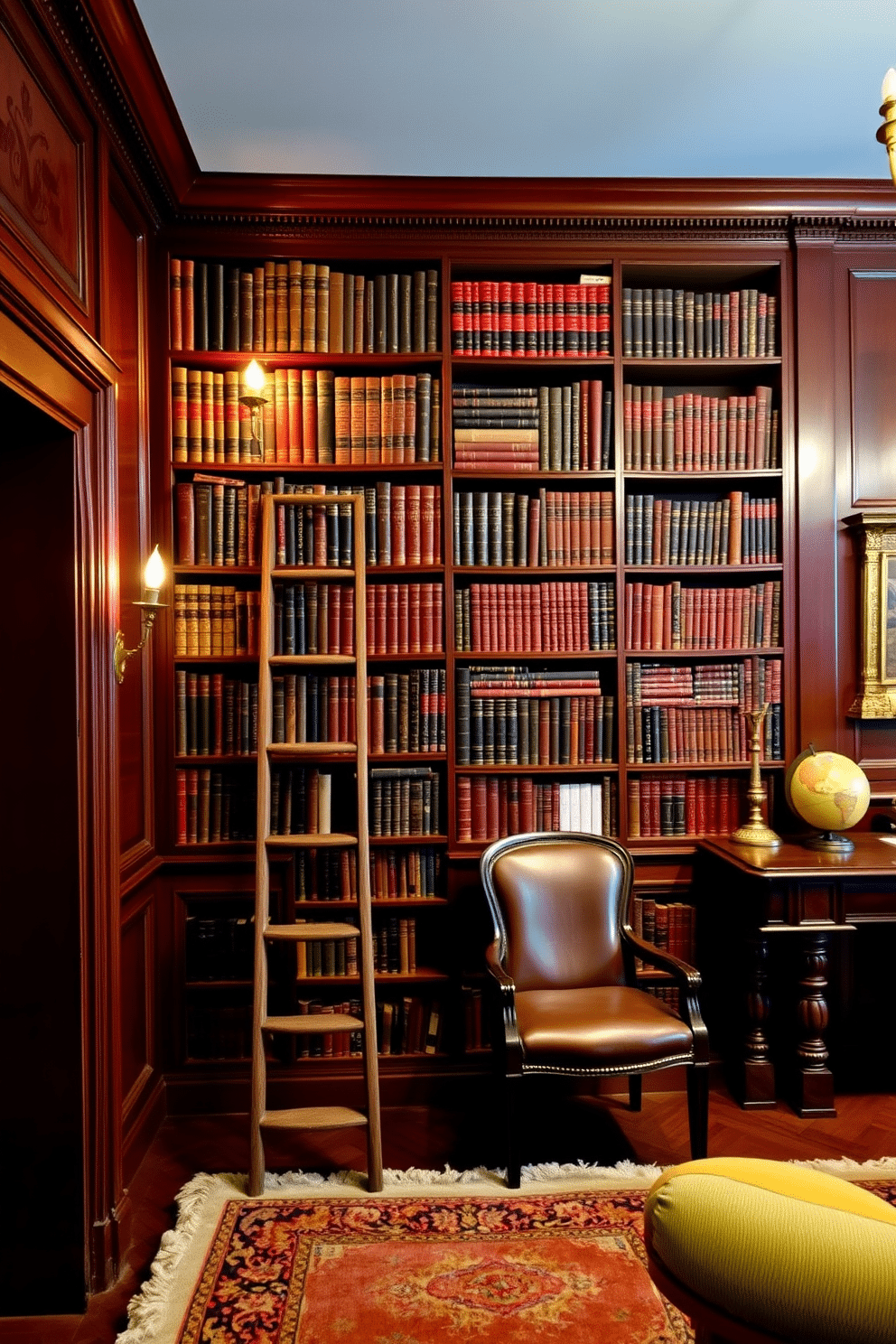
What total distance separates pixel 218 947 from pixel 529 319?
2364 mm

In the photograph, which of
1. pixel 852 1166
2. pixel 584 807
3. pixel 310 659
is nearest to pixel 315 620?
pixel 310 659

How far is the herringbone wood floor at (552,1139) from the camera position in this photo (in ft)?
8.98

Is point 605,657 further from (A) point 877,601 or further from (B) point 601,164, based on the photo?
(B) point 601,164

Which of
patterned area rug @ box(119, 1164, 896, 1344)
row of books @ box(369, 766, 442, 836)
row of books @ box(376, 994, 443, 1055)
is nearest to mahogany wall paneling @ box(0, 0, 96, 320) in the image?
row of books @ box(369, 766, 442, 836)

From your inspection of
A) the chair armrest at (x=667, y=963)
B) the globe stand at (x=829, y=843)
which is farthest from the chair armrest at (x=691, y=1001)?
the globe stand at (x=829, y=843)

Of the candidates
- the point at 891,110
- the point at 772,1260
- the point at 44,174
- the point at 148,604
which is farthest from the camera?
the point at 148,604

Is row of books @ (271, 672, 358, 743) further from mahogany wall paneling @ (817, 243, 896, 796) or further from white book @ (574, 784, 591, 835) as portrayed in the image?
mahogany wall paneling @ (817, 243, 896, 796)

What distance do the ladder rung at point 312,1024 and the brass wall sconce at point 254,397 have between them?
70.4 inches

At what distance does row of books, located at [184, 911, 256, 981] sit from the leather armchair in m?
0.84

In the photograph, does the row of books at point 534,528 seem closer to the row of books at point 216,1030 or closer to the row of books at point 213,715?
the row of books at point 213,715

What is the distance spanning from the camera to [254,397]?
288 cm

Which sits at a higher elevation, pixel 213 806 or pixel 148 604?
pixel 148 604

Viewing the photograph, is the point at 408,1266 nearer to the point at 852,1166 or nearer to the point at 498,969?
the point at 498,969

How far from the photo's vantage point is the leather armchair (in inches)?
99.6
